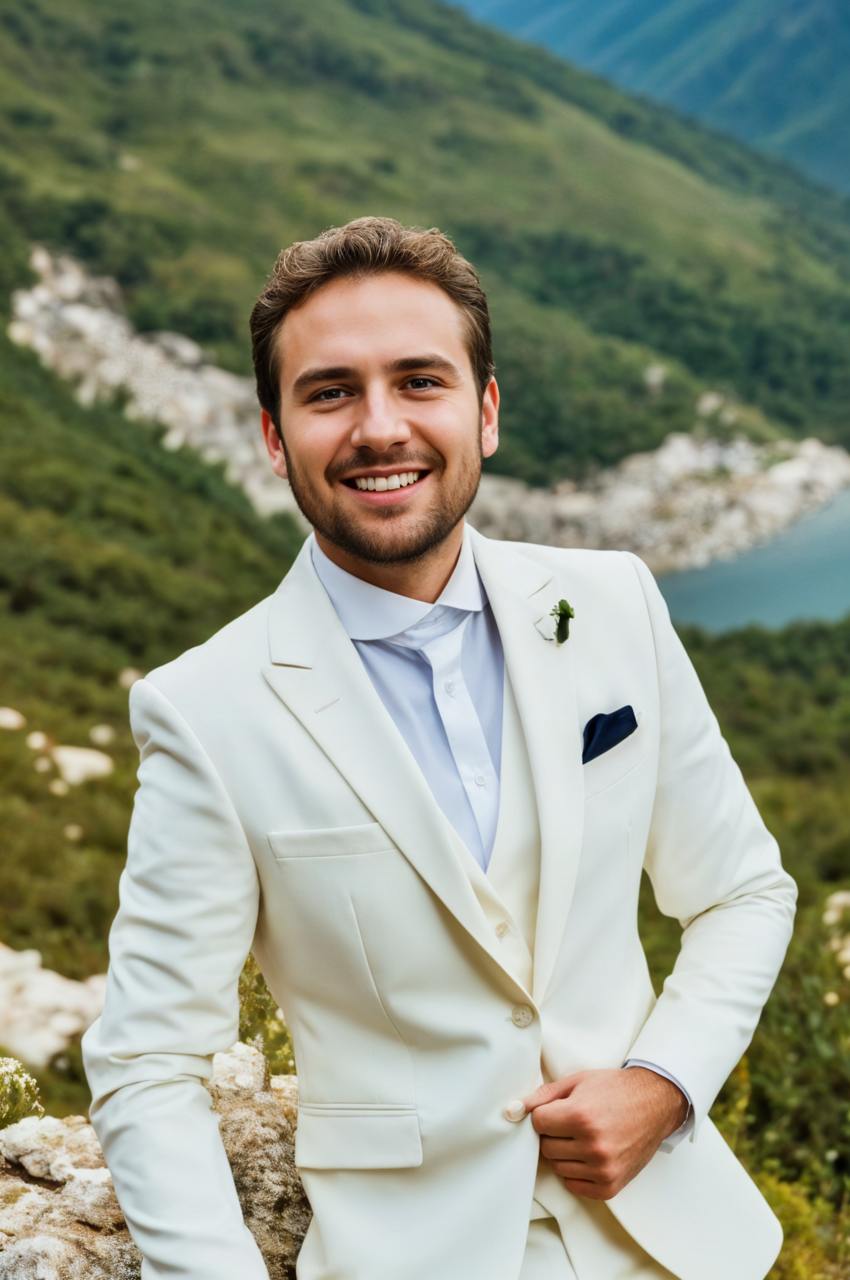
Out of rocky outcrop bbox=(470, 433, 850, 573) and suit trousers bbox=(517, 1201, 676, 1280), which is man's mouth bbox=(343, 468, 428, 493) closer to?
suit trousers bbox=(517, 1201, 676, 1280)

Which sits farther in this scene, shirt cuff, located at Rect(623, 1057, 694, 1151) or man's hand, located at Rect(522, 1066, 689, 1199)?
shirt cuff, located at Rect(623, 1057, 694, 1151)

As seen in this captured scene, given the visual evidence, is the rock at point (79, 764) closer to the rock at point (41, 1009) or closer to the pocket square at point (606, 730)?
the rock at point (41, 1009)

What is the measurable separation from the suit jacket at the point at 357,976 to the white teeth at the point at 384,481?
193 mm

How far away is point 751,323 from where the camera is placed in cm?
6162

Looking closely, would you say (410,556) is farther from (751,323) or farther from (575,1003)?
(751,323)

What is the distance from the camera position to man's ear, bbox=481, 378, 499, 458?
2354mm

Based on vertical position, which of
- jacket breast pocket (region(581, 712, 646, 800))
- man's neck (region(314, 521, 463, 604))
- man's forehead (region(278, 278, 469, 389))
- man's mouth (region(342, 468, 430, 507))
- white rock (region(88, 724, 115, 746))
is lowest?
jacket breast pocket (region(581, 712, 646, 800))

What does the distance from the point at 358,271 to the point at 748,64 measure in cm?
17483

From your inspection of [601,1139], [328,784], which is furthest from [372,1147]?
[328,784]

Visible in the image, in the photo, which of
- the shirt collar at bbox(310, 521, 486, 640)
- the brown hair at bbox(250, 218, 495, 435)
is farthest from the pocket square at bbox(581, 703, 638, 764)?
the brown hair at bbox(250, 218, 495, 435)

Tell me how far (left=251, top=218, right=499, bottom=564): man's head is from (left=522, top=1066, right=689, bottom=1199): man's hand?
0.87 m

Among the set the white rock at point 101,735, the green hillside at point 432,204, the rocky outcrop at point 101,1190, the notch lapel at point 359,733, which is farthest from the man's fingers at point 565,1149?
Answer: the green hillside at point 432,204

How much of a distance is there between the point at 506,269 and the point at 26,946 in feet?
187

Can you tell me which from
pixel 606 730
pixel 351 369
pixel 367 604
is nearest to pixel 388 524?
pixel 367 604
